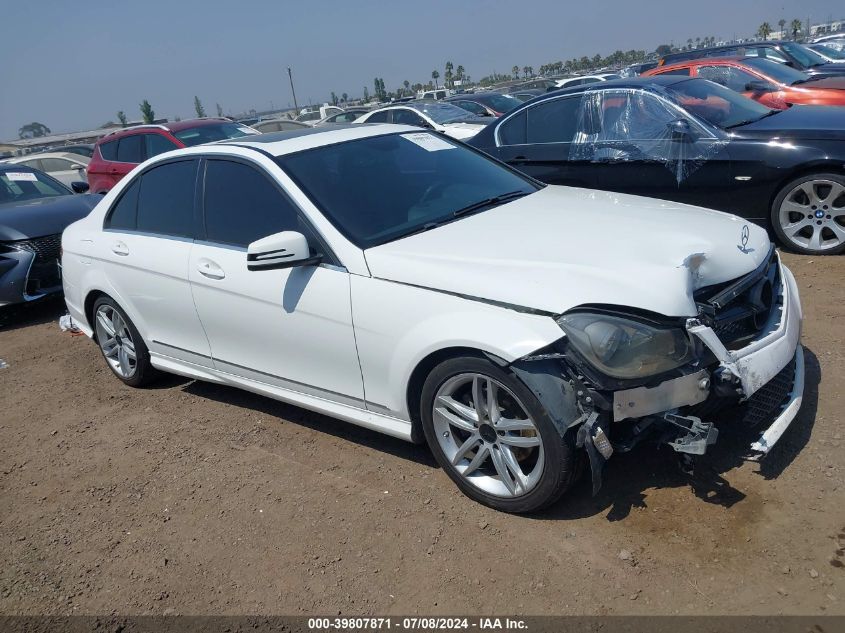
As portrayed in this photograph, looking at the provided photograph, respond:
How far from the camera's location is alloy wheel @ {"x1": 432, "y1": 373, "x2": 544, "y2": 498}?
2928 mm

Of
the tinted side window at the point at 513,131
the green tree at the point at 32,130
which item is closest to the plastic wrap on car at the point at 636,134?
the tinted side window at the point at 513,131

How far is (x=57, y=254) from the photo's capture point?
734cm

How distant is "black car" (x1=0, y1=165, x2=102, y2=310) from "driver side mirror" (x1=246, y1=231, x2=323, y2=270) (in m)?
4.86

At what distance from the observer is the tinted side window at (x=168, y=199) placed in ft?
13.9

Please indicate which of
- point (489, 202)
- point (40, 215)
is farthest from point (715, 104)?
point (40, 215)

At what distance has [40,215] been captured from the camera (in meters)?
7.50

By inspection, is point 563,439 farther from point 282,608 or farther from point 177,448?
point 177,448

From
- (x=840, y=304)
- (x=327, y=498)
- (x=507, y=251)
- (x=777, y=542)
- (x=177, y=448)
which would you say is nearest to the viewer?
(x=777, y=542)

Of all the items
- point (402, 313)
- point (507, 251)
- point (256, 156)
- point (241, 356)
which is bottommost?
point (241, 356)

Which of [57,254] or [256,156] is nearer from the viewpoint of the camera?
[256,156]

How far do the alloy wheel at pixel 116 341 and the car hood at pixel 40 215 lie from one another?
270cm

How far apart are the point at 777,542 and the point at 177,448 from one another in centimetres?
321

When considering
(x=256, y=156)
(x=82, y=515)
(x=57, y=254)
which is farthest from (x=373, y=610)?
(x=57, y=254)

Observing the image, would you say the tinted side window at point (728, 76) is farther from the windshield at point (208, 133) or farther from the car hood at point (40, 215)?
the car hood at point (40, 215)
